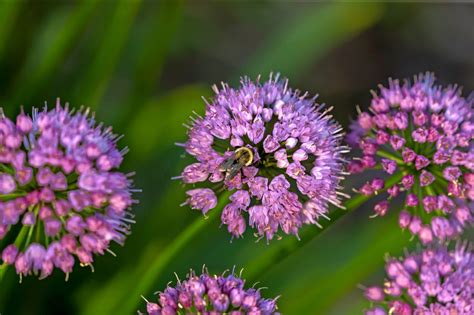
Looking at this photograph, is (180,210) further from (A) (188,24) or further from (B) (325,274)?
(A) (188,24)

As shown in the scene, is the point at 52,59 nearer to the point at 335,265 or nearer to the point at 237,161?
the point at 237,161

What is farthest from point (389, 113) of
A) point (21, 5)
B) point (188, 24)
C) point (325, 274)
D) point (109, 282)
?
point (188, 24)

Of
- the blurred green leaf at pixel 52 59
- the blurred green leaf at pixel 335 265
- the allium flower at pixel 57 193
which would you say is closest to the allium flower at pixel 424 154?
the blurred green leaf at pixel 335 265

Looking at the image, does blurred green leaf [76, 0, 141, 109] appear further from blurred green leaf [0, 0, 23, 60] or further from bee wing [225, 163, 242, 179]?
bee wing [225, 163, 242, 179]

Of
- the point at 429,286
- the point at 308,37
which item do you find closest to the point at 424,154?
the point at 429,286

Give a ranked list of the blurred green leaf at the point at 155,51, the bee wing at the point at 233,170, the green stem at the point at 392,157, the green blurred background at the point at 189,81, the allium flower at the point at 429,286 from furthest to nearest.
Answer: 1. the blurred green leaf at the point at 155,51
2. the green blurred background at the point at 189,81
3. the green stem at the point at 392,157
4. the allium flower at the point at 429,286
5. the bee wing at the point at 233,170

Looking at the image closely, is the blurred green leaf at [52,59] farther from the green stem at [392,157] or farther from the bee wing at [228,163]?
the green stem at [392,157]

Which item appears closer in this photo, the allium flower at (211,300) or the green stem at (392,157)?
the allium flower at (211,300)
